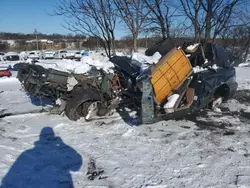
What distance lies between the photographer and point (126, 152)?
15.9 feet

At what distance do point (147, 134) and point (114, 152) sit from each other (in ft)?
3.89

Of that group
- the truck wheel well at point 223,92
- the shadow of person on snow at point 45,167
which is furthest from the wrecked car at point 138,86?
the shadow of person on snow at point 45,167

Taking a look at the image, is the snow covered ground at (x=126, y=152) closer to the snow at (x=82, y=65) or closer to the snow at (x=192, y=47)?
the snow at (x=82, y=65)

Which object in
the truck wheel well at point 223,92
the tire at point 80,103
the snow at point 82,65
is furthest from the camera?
the truck wheel well at point 223,92

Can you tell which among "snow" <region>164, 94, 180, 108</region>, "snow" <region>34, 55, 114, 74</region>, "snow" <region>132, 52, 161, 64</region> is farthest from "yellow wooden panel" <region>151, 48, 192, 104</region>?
"snow" <region>34, 55, 114, 74</region>

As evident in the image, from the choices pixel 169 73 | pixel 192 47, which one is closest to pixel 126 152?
pixel 169 73

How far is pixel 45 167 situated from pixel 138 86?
275 centimetres

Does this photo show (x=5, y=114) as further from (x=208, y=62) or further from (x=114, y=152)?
(x=208, y=62)

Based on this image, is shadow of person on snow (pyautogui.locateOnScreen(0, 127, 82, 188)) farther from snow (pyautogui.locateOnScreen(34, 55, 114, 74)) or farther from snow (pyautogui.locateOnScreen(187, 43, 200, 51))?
snow (pyautogui.locateOnScreen(187, 43, 200, 51))

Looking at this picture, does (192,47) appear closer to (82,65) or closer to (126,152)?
(82,65)

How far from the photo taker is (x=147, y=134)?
19.0ft

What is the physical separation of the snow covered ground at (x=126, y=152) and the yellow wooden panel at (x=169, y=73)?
935 mm

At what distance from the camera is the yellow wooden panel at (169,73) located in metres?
6.00

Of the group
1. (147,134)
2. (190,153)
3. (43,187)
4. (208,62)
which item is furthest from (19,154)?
(208,62)
